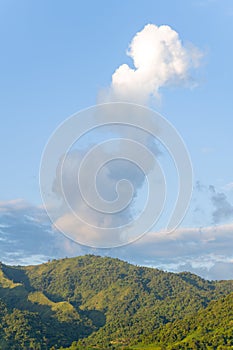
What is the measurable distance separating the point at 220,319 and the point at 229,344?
25.2m

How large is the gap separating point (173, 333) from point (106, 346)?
97.2 feet

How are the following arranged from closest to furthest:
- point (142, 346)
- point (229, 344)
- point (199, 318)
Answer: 1. point (229, 344)
2. point (142, 346)
3. point (199, 318)

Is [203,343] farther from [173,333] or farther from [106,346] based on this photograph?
[106,346]

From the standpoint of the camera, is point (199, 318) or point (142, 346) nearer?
point (142, 346)

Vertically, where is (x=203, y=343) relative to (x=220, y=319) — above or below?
below

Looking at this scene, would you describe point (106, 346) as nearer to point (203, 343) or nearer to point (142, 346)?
point (142, 346)

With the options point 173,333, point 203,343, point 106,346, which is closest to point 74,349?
point 106,346

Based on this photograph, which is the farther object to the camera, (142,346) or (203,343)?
(142,346)

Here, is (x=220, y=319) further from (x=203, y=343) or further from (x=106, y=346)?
(x=106, y=346)

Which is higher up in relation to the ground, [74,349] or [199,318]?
[199,318]

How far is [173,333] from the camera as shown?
182 meters

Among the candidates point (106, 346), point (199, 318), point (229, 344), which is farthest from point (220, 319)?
point (106, 346)

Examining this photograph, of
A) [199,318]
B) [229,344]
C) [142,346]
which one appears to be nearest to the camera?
[229,344]

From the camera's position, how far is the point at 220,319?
602ft
